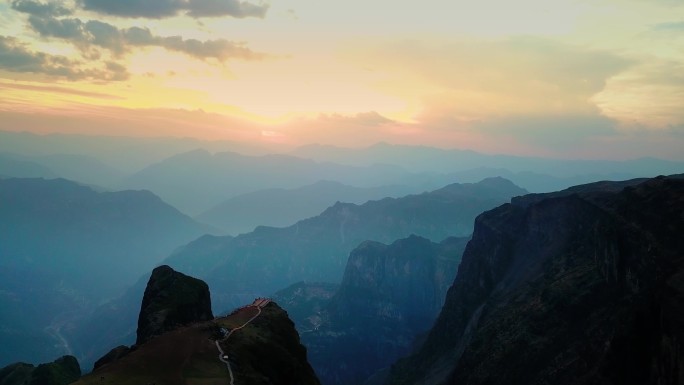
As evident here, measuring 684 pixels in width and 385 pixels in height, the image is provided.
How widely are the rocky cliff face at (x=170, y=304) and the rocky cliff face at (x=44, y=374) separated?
68077 mm

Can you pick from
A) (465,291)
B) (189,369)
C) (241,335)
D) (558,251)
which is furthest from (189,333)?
(465,291)

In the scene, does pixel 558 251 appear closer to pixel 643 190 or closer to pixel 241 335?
pixel 643 190

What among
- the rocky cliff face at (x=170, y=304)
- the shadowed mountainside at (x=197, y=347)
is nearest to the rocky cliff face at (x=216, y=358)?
the shadowed mountainside at (x=197, y=347)

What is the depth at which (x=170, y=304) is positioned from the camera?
91750mm

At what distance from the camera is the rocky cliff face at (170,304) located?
283 ft

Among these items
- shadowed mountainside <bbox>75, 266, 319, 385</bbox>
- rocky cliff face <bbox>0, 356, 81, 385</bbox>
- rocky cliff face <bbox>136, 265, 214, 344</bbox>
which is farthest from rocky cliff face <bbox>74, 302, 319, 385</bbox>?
rocky cliff face <bbox>0, 356, 81, 385</bbox>

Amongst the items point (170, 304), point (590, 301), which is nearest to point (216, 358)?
point (170, 304)

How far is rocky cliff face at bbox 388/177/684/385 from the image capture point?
3073 inches

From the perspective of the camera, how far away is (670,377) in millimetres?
66500

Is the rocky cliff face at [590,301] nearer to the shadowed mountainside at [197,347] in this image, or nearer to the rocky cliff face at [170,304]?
the shadowed mountainside at [197,347]

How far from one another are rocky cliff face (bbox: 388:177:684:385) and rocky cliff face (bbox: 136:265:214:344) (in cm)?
7149

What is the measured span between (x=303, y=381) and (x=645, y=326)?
57214 mm

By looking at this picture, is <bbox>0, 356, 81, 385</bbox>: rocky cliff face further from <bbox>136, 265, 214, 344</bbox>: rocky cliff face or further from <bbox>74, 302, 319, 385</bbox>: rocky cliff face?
<bbox>74, 302, 319, 385</bbox>: rocky cliff face

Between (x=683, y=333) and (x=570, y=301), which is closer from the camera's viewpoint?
(x=683, y=333)
